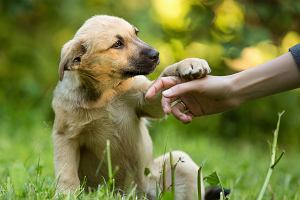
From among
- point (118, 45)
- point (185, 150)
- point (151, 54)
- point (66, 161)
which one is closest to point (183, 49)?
point (185, 150)

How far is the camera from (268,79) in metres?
3.62

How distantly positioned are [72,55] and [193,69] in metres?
1.14

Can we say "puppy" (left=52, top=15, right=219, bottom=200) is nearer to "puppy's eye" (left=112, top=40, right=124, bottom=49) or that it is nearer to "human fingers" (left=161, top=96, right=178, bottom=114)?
"puppy's eye" (left=112, top=40, right=124, bottom=49)

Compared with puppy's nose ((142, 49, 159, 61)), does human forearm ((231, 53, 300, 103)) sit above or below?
below

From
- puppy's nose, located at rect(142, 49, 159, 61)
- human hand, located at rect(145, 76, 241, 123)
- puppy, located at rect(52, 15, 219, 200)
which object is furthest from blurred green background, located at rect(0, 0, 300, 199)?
human hand, located at rect(145, 76, 241, 123)

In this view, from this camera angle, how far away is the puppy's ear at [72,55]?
4430 mm

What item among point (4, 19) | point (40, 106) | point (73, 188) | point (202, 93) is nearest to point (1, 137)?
point (40, 106)

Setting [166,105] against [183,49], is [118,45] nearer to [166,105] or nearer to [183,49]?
[166,105]

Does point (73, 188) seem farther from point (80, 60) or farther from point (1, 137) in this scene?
point (1, 137)

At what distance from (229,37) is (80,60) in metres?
3.86

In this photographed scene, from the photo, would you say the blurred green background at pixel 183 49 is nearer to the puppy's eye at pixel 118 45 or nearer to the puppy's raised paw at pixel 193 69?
the puppy's eye at pixel 118 45

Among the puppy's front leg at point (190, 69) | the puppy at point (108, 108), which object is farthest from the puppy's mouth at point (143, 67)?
the puppy's front leg at point (190, 69)

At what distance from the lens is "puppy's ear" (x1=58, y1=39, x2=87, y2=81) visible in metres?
4.43

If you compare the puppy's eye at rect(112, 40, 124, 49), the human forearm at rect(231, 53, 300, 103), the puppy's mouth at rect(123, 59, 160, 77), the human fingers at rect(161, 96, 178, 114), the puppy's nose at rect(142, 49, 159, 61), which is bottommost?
the human fingers at rect(161, 96, 178, 114)
